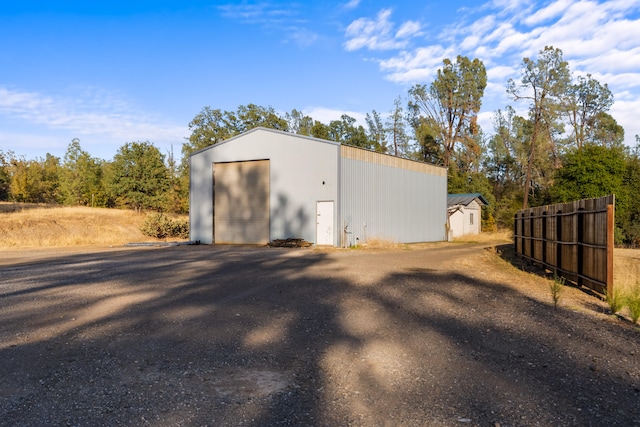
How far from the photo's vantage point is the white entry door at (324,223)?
2383cm

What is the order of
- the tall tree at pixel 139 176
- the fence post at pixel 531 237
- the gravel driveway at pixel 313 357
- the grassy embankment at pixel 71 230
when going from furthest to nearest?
the tall tree at pixel 139 176
the grassy embankment at pixel 71 230
the fence post at pixel 531 237
the gravel driveway at pixel 313 357

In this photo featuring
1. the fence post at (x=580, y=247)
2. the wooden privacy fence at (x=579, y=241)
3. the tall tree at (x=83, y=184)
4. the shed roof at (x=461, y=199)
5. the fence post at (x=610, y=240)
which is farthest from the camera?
the tall tree at (x=83, y=184)

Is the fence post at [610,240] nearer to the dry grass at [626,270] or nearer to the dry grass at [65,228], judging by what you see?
the dry grass at [626,270]

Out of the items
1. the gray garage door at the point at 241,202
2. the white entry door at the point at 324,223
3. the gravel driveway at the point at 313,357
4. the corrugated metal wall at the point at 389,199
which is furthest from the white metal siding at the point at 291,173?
the gravel driveway at the point at 313,357

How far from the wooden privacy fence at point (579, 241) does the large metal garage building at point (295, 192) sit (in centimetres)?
1078

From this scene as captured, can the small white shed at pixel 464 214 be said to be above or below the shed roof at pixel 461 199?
below

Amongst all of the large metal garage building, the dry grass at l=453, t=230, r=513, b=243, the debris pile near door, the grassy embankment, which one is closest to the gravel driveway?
the debris pile near door

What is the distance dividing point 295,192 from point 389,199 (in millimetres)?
6424

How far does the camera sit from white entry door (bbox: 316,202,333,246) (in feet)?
78.2

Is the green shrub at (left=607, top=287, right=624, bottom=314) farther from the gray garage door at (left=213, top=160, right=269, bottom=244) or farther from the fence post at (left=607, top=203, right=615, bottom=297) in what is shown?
the gray garage door at (left=213, top=160, right=269, bottom=244)

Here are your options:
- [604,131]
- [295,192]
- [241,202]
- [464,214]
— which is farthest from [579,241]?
[604,131]

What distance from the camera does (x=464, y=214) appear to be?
39969mm

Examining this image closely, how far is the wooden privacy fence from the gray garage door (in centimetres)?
1482

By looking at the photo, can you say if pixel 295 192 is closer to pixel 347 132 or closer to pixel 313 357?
pixel 313 357
